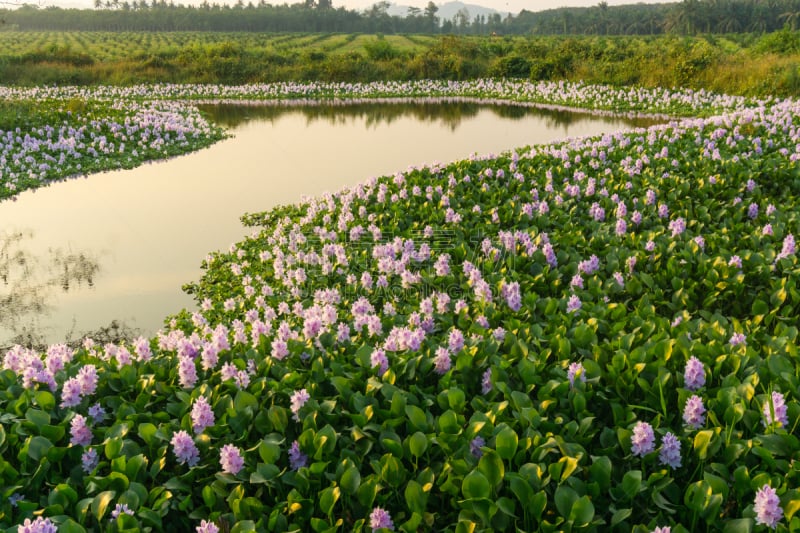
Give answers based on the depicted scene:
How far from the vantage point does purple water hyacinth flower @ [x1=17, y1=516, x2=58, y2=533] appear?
90.9 inches

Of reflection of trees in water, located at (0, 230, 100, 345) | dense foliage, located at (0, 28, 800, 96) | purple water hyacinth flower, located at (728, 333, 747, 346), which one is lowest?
reflection of trees in water, located at (0, 230, 100, 345)

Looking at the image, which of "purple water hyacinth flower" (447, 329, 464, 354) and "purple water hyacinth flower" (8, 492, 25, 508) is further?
"purple water hyacinth flower" (447, 329, 464, 354)

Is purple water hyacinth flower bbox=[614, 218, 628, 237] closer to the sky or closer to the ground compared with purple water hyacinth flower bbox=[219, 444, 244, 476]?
closer to the sky

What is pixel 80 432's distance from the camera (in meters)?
3.19

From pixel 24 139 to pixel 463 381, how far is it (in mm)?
14587

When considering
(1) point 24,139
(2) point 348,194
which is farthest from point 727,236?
(1) point 24,139

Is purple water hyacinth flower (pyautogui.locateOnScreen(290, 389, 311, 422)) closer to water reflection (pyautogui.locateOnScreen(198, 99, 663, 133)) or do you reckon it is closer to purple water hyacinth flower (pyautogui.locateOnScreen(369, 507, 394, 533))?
purple water hyacinth flower (pyautogui.locateOnScreen(369, 507, 394, 533))

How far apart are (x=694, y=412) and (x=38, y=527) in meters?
2.95

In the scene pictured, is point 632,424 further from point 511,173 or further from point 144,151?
point 144,151

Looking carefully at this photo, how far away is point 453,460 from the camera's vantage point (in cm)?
288

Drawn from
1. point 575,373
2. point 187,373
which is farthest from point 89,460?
point 575,373

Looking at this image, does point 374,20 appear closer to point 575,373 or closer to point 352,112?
point 352,112

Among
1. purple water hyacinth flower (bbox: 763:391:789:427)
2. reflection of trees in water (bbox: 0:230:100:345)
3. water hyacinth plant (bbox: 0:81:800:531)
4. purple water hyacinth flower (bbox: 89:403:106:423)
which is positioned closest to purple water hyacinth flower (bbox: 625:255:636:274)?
water hyacinth plant (bbox: 0:81:800:531)

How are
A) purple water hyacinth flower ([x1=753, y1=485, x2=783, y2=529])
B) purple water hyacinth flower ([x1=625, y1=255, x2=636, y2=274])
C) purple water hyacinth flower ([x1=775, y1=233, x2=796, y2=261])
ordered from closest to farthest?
purple water hyacinth flower ([x1=753, y1=485, x2=783, y2=529]) → purple water hyacinth flower ([x1=775, y1=233, x2=796, y2=261]) → purple water hyacinth flower ([x1=625, y1=255, x2=636, y2=274])
